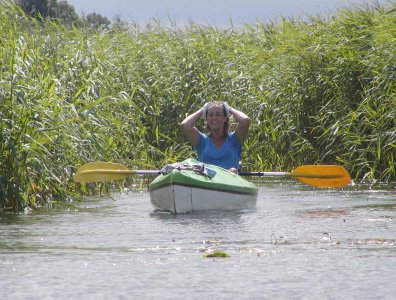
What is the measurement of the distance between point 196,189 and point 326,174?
2049 millimetres

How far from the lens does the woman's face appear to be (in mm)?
13656

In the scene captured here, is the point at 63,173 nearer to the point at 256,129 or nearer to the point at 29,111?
the point at 29,111

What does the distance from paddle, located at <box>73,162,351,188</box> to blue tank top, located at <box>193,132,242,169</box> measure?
0.21m

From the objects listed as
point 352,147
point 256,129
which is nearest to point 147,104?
point 256,129

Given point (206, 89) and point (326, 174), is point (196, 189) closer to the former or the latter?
point (326, 174)

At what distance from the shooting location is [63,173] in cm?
1296

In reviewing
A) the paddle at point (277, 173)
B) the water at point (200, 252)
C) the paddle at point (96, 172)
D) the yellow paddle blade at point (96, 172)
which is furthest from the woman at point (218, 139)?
the yellow paddle blade at point (96, 172)

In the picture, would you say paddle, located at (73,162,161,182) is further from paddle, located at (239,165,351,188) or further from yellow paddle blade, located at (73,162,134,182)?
paddle, located at (239,165,351,188)

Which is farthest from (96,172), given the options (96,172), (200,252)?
(200,252)

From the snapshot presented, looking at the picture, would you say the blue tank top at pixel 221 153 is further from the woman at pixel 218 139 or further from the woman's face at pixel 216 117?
the woman's face at pixel 216 117

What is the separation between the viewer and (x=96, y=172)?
42.0ft

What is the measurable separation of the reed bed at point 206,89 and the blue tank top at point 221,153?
1147 millimetres

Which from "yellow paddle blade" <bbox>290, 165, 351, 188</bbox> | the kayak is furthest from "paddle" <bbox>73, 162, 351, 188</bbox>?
the kayak

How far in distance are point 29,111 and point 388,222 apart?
356cm
